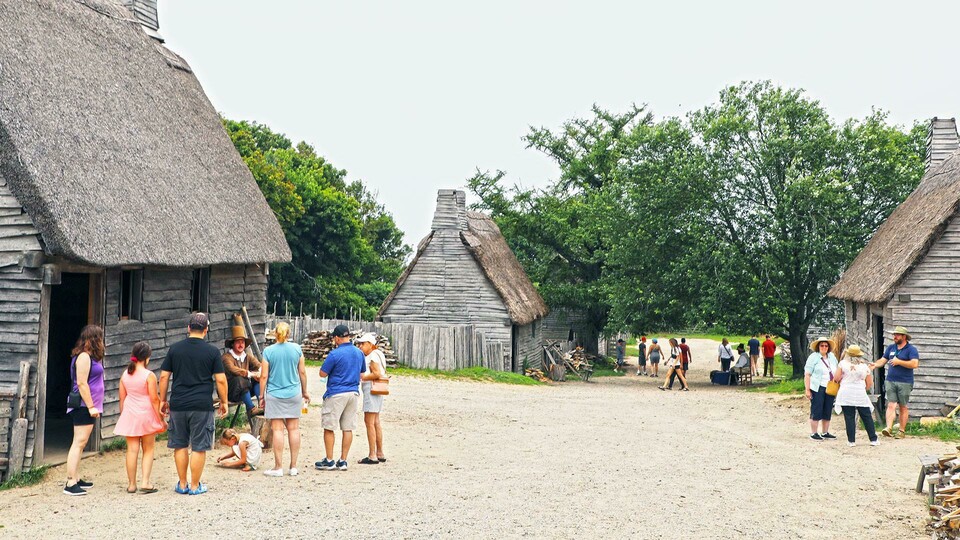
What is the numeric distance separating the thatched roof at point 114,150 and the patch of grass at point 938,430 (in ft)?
40.3

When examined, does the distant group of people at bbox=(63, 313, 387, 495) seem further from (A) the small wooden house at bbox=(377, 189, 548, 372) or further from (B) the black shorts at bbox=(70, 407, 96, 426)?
(A) the small wooden house at bbox=(377, 189, 548, 372)

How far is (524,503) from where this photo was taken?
11.3m

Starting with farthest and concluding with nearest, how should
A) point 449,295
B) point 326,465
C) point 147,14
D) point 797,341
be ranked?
point 449,295 < point 797,341 < point 147,14 < point 326,465

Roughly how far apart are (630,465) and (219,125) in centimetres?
1098

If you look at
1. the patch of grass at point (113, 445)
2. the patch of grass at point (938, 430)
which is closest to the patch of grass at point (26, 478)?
the patch of grass at point (113, 445)

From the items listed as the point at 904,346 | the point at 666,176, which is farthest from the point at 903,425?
the point at 666,176

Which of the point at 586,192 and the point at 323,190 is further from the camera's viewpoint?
the point at 323,190

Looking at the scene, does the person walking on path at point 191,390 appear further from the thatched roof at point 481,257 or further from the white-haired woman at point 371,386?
the thatched roof at point 481,257

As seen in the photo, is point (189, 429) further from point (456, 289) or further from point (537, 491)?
point (456, 289)

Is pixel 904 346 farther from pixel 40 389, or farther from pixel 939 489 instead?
pixel 40 389

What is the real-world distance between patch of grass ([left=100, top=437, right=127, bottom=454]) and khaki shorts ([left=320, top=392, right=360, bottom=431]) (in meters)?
3.36

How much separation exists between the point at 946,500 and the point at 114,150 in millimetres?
11720

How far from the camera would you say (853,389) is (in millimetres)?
16109

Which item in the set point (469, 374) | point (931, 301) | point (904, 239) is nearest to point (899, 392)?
point (931, 301)
